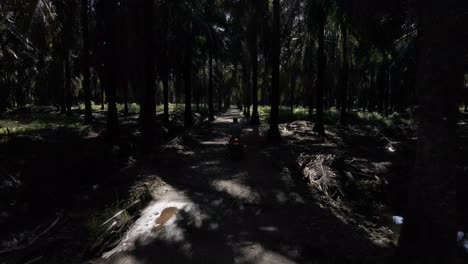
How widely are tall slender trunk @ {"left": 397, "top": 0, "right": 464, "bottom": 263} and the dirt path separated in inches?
35.4

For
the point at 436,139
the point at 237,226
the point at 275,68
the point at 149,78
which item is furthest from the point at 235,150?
the point at 436,139

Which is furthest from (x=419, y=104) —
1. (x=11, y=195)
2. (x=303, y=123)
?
(x=303, y=123)

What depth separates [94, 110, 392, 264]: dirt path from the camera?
514 cm

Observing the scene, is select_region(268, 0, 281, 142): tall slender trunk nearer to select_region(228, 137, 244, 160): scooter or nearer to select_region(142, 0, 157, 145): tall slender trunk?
select_region(228, 137, 244, 160): scooter

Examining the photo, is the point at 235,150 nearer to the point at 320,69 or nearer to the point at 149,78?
the point at 149,78

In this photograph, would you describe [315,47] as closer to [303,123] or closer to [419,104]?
[303,123]

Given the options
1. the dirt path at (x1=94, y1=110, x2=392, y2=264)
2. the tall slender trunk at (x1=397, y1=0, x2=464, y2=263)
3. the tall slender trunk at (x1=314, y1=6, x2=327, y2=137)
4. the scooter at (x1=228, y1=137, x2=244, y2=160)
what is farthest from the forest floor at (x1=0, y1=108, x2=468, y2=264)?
the tall slender trunk at (x1=314, y1=6, x2=327, y2=137)

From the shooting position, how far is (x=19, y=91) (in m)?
25.1

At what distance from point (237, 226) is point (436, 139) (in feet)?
11.5

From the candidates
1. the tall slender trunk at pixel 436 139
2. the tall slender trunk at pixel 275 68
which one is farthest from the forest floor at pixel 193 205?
the tall slender trunk at pixel 275 68

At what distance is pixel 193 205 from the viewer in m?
7.09

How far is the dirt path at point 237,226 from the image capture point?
5.14 meters

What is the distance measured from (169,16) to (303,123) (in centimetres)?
1216

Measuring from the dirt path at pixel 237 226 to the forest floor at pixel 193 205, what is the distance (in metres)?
0.02
